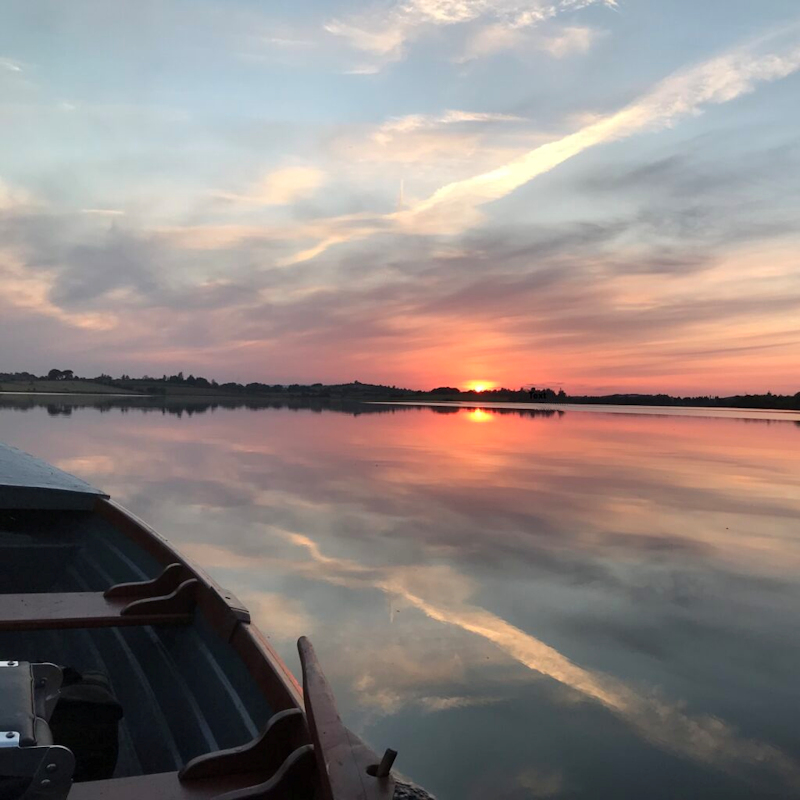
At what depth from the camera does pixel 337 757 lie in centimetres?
184

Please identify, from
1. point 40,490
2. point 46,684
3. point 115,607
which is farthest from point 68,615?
point 40,490

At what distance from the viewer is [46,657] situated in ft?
14.0

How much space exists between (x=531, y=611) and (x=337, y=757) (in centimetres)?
536

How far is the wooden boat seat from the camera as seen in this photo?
3.46m

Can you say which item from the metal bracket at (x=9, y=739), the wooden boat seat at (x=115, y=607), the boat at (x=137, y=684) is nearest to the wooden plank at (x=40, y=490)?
the boat at (x=137, y=684)

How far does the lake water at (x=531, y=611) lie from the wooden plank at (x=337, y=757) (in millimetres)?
2228

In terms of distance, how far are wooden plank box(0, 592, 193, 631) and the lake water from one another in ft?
5.79

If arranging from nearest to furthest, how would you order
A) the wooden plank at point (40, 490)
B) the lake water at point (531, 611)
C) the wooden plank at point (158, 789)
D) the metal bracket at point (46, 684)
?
the metal bracket at point (46, 684) → the wooden plank at point (158, 789) → the lake water at point (531, 611) → the wooden plank at point (40, 490)

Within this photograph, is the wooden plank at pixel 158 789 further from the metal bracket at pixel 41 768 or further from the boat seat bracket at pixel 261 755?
the metal bracket at pixel 41 768

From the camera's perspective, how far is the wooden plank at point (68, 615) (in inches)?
135

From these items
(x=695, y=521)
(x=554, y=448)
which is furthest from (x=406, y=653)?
(x=554, y=448)

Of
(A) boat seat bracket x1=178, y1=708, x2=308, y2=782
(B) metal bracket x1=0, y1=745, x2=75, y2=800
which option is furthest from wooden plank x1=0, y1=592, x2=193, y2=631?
(B) metal bracket x1=0, y1=745, x2=75, y2=800

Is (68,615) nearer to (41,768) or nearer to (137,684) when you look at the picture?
(137,684)

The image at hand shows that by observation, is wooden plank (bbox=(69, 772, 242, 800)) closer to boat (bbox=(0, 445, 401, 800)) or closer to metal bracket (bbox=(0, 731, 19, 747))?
boat (bbox=(0, 445, 401, 800))
